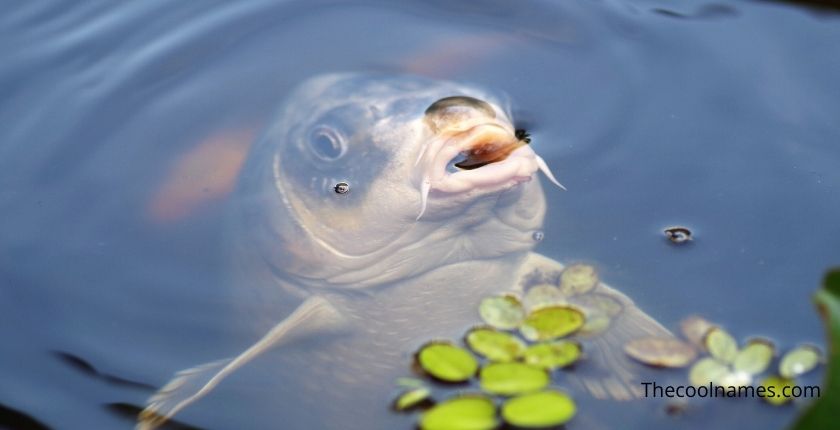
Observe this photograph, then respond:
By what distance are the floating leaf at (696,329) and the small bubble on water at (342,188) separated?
3.28 ft

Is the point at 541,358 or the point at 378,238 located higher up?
the point at 378,238

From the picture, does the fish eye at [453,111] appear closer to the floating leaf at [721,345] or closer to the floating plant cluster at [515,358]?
the floating plant cluster at [515,358]

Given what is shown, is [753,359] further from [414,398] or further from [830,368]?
[414,398]

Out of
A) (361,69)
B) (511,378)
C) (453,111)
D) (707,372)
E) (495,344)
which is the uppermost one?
(361,69)

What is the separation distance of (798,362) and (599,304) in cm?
50

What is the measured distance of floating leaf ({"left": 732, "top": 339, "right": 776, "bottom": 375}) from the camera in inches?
87.0

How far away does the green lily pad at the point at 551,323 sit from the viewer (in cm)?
230

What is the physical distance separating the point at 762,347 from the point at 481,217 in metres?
0.81

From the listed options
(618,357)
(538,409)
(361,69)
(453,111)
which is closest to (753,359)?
(618,357)

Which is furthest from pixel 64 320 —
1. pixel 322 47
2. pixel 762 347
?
pixel 762 347

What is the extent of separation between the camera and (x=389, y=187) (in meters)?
2.58

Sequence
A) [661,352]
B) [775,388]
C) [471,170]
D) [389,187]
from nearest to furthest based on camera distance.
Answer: [775,388] → [661,352] → [471,170] → [389,187]

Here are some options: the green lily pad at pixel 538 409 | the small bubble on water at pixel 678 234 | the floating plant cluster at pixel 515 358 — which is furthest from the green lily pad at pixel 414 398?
the small bubble on water at pixel 678 234

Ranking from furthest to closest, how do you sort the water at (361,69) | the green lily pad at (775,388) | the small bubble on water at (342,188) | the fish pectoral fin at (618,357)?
the small bubble on water at (342,188) < the water at (361,69) < the fish pectoral fin at (618,357) < the green lily pad at (775,388)
